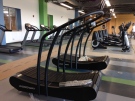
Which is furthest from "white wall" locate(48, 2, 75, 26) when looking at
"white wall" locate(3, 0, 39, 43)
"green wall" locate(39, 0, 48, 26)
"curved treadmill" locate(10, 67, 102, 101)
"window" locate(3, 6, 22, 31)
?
"curved treadmill" locate(10, 67, 102, 101)

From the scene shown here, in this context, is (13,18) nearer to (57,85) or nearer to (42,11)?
(42,11)

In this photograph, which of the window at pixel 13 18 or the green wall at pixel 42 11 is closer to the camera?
the window at pixel 13 18

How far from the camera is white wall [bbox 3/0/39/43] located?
8.02m

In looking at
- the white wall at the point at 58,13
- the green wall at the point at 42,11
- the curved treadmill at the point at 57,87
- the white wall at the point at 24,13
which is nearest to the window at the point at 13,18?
the white wall at the point at 24,13

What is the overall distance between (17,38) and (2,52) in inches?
138

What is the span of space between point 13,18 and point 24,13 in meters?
0.82

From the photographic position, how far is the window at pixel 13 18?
823cm

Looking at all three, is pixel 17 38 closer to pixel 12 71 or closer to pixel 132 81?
pixel 12 71

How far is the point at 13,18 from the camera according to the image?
870 cm

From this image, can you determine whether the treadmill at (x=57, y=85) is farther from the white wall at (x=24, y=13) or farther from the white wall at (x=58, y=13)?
the white wall at (x=58, y=13)

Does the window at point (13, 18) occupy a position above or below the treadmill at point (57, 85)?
above

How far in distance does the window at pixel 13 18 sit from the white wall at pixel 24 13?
271 millimetres

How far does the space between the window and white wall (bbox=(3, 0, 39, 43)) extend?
271mm

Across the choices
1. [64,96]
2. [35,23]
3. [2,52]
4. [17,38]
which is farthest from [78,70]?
[35,23]
